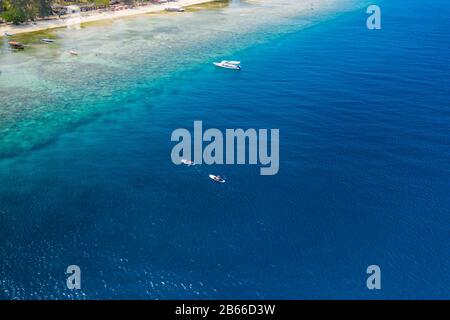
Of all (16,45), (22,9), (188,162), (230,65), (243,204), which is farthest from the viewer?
(22,9)

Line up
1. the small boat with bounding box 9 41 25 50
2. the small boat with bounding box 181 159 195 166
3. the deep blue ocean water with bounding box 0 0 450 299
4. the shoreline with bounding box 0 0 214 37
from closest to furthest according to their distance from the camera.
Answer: the deep blue ocean water with bounding box 0 0 450 299 < the small boat with bounding box 181 159 195 166 < the small boat with bounding box 9 41 25 50 < the shoreline with bounding box 0 0 214 37

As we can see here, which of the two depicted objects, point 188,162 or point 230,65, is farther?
point 230,65

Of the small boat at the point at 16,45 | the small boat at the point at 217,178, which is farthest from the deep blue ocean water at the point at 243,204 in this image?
the small boat at the point at 16,45

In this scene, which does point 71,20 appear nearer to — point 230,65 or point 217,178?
point 230,65

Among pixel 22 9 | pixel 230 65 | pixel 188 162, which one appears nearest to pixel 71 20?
pixel 22 9

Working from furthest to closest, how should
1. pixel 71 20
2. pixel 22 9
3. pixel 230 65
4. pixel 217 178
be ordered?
pixel 71 20 < pixel 22 9 < pixel 230 65 < pixel 217 178

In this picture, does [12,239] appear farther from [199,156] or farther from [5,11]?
[5,11]

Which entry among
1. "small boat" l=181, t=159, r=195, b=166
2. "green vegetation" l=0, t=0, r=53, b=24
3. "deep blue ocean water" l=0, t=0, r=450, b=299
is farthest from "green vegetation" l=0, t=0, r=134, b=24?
"small boat" l=181, t=159, r=195, b=166

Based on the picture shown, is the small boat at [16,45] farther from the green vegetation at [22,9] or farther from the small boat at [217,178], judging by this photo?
the small boat at [217,178]

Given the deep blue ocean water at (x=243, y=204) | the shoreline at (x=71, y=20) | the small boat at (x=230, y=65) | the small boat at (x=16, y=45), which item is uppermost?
→ the shoreline at (x=71, y=20)

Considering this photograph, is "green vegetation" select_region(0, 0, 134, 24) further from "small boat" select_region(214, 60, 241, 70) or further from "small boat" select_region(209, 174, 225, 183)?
"small boat" select_region(209, 174, 225, 183)
